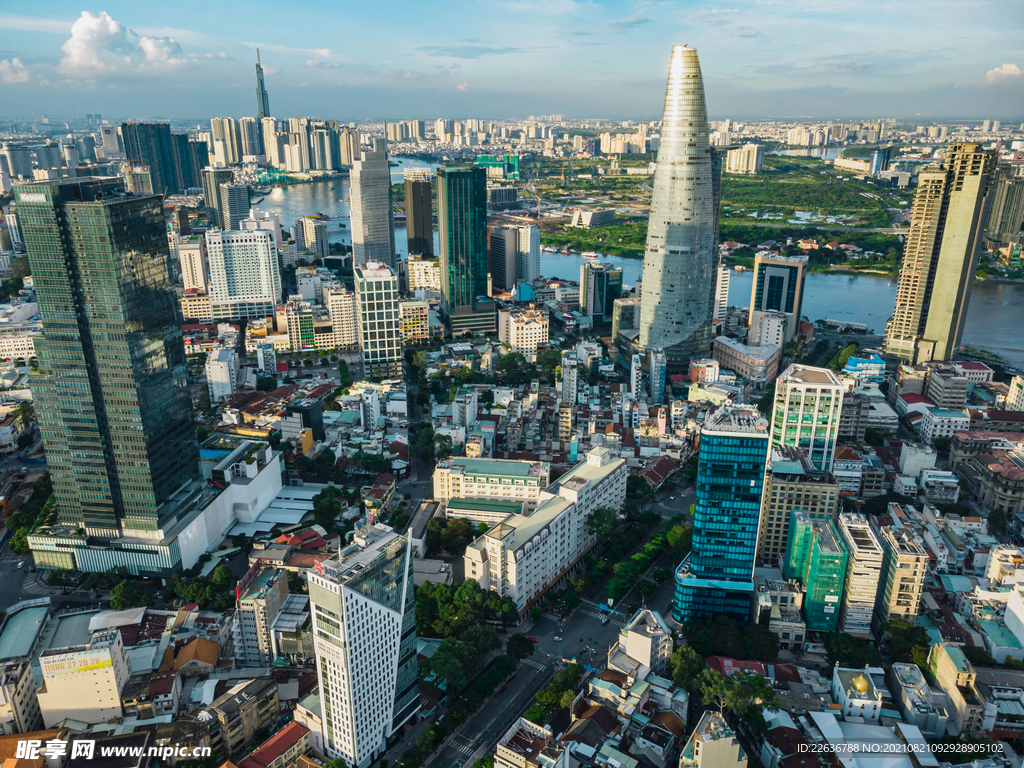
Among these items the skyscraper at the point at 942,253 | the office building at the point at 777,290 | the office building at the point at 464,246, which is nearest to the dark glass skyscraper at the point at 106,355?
the office building at the point at 464,246

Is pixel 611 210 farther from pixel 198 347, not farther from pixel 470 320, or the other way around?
pixel 198 347

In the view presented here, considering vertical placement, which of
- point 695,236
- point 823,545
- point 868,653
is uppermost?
point 695,236

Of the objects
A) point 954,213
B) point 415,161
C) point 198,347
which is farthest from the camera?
point 415,161

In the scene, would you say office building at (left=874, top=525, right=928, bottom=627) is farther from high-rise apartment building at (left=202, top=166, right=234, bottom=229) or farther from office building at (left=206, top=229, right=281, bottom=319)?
high-rise apartment building at (left=202, top=166, right=234, bottom=229)

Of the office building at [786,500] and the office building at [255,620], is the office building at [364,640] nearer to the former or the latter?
the office building at [255,620]

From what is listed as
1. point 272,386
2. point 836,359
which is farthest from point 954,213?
point 272,386

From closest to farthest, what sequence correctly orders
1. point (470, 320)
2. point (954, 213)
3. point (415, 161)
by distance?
point (954, 213) → point (470, 320) → point (415, 161)

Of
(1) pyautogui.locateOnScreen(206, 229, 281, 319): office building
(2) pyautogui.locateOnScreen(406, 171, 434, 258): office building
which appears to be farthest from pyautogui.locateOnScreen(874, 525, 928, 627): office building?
(2) pyautogui.locateOnScreen(406, 171, 434, 258): office building
